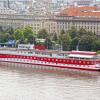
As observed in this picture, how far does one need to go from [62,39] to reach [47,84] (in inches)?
395

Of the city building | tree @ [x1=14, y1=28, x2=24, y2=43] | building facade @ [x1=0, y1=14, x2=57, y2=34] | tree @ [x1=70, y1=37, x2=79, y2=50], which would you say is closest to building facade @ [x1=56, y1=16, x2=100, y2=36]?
the city building

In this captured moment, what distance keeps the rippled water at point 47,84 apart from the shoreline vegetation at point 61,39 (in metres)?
5.48

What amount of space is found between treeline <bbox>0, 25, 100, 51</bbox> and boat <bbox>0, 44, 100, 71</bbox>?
9.95 feet

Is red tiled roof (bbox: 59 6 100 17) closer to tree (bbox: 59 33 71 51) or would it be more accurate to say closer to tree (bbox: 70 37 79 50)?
tree (bbox: 59 33 71 51)

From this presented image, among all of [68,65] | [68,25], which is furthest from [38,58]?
[68,25]

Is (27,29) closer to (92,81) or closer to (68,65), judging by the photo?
(68,65)

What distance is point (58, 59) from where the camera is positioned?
67.0 ft

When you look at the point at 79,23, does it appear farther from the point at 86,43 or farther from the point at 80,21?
the point at 86,43

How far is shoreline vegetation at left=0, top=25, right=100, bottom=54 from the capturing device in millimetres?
24766

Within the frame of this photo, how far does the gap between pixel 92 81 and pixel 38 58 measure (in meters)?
4.65

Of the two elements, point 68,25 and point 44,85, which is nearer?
point 44,85

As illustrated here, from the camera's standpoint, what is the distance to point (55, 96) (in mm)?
14180

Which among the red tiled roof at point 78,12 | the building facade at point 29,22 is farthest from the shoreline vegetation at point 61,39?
the red tiled roof at point 78,12

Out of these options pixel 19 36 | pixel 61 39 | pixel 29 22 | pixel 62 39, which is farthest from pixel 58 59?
pixel 29 22
